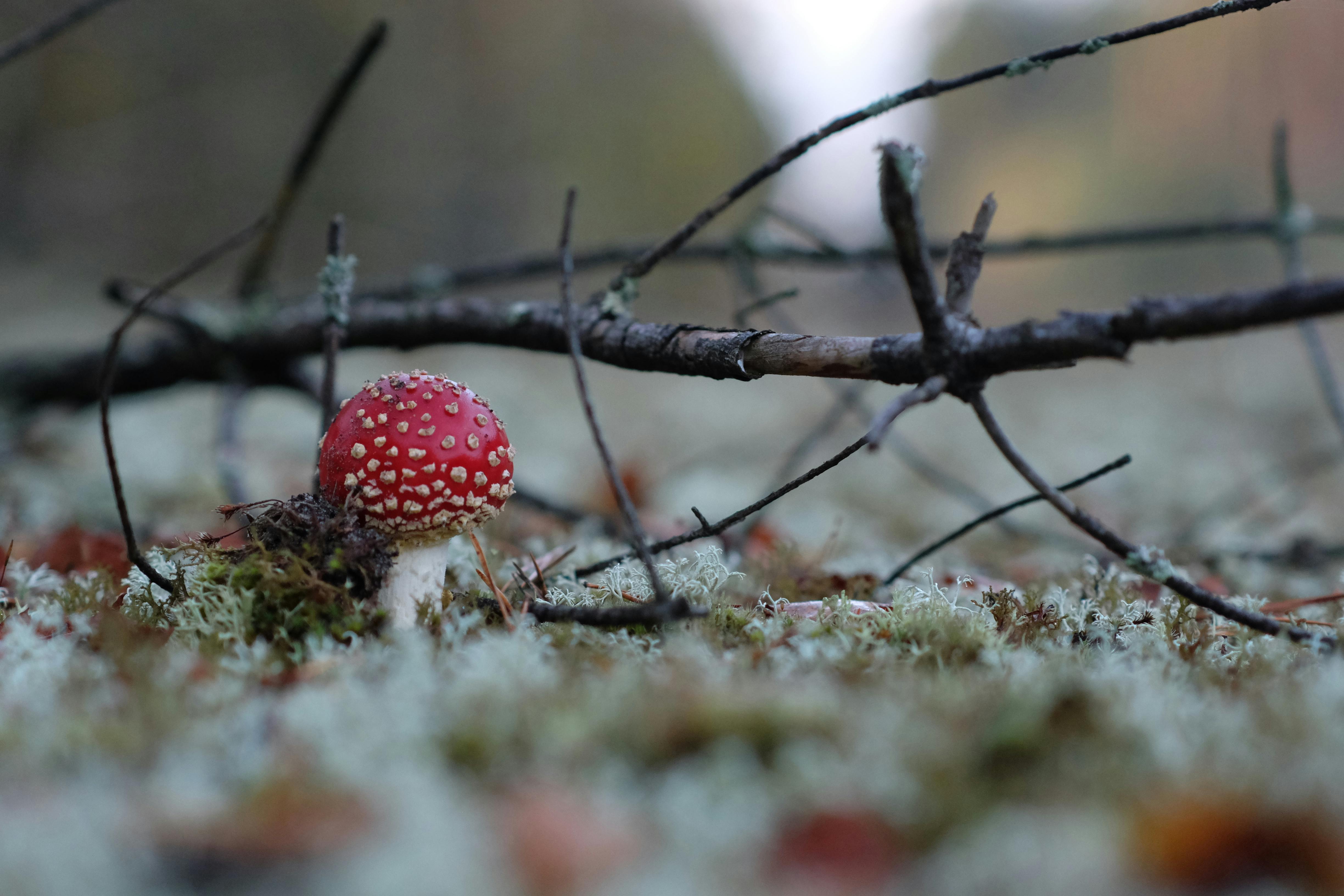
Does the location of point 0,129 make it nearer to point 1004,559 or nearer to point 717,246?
point 717,246

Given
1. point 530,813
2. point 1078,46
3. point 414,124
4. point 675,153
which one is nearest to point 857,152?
point 675,153

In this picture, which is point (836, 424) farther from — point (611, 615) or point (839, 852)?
point (839, 852)

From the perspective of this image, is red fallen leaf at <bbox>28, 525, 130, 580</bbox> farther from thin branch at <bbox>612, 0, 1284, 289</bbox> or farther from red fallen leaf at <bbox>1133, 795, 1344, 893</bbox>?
red fallen leaf at <bbox>1133, 795, 1344, 893</bbox>

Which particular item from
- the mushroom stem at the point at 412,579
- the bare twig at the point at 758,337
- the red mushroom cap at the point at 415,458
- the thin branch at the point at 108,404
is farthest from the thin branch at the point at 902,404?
the thin branch at the point at 108,404

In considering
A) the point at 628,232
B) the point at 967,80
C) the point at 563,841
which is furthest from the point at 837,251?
the point at 628,232

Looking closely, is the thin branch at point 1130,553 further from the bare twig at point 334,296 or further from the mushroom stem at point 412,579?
the bare twig at point 334,296

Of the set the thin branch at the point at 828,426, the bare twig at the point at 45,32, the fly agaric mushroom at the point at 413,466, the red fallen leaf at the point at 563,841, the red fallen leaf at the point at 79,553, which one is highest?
the bare twig at the point at 45,32
